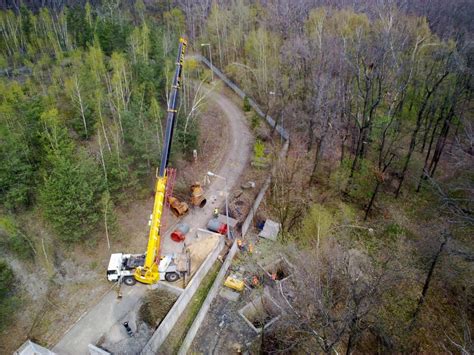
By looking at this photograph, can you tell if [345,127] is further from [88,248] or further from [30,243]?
[30,243]

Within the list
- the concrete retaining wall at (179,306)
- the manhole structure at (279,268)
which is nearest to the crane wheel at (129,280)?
the concrete retaining wall at (179,306)

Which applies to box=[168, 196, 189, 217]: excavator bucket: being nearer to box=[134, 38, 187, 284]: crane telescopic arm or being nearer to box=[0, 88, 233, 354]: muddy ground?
box=[0, 88, 233, 354]: muddy ground

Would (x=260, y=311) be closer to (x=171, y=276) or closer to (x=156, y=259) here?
(x=171, y=276)

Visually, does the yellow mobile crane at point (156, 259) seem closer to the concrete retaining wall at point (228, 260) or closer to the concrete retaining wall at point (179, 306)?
the concrete retaining wall at point (179, 306)

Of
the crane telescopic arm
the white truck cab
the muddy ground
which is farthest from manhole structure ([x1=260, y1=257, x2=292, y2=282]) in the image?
the muddy ground

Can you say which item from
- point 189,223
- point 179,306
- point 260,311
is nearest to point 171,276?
point 179,306
